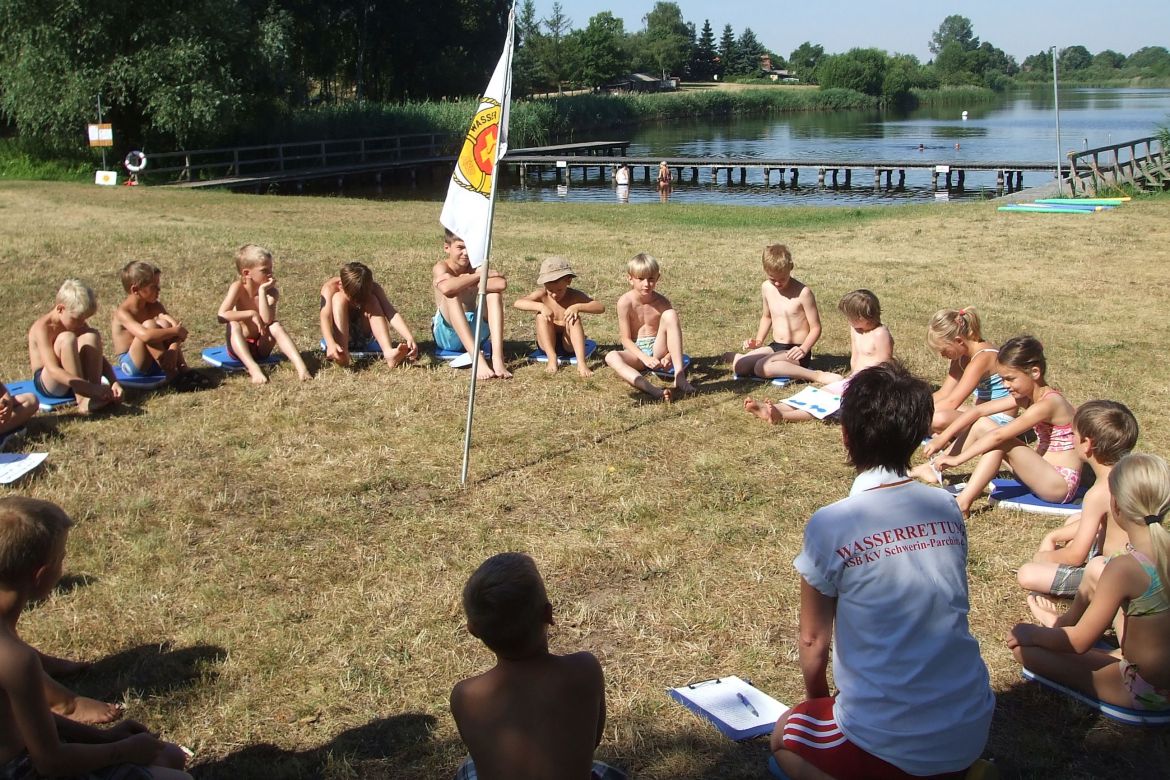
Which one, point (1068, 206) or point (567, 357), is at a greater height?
point (1068, 206)

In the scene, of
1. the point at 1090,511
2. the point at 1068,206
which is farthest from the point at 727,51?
the point at 1090,511

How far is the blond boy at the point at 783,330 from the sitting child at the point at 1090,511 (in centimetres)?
334

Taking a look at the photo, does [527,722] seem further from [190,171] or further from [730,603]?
[190,171]

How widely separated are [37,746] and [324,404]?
479 cm

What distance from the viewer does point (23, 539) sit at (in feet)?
9.45

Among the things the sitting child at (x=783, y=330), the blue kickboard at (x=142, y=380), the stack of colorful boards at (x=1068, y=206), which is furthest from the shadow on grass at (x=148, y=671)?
the stack of colorful boards at (x=1068, y=206)

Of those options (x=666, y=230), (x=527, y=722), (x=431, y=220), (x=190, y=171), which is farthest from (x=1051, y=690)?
(x=190, y=171)

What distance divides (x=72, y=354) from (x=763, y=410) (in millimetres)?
4753

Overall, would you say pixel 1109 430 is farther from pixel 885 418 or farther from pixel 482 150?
pixel 482 150

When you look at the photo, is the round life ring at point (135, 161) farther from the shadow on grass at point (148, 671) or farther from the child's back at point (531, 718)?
the child's back at point (531, 718)

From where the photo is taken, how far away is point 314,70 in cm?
5712

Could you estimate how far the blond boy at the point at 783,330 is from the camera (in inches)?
308

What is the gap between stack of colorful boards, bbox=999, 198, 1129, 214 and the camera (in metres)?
20.5

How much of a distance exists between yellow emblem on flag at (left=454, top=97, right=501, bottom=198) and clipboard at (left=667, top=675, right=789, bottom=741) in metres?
3.20
